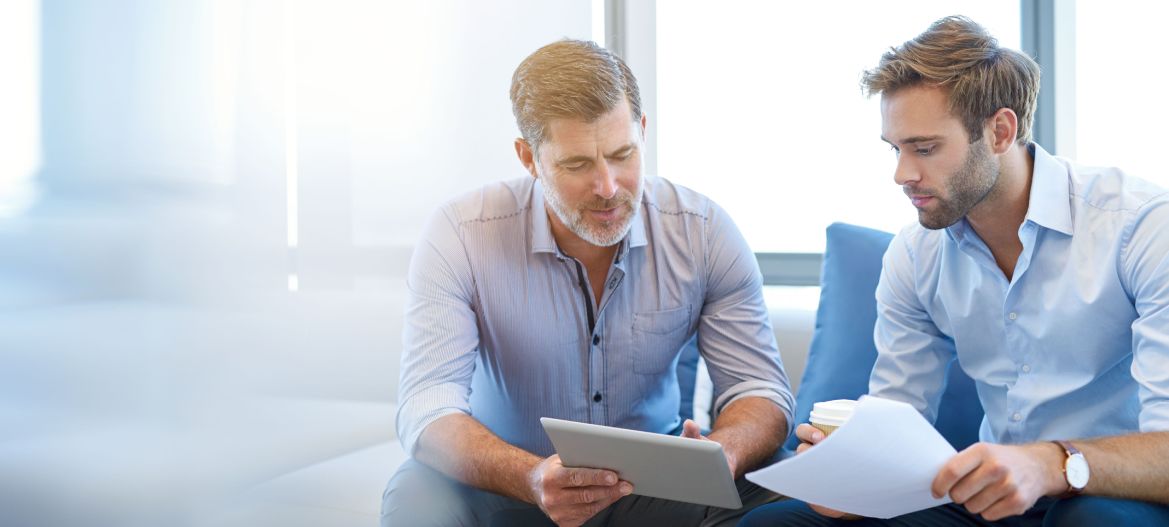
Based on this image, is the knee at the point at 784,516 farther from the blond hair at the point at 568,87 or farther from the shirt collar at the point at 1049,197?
the blond hair at the point at 568,87

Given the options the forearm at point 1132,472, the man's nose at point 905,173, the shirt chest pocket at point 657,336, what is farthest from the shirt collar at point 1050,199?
the shirt chest pocket at point 657,336

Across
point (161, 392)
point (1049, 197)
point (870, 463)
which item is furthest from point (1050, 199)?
point (161, 392)

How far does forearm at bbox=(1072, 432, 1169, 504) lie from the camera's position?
1.26 metres

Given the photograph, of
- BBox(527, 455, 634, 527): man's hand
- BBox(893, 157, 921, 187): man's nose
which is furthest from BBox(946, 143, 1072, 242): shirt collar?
BBox(527, 455, 634, 527): man's hand

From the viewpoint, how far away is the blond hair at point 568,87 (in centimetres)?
168

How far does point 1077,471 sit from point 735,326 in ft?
2.29

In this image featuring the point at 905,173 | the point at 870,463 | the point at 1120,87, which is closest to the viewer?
the point at 870,463

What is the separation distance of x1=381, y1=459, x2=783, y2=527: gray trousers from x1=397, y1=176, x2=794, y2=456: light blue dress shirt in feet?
0.43

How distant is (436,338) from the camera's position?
1.71 meters

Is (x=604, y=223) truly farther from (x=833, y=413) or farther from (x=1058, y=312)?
(x=1058, y=312)

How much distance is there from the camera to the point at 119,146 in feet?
4.75

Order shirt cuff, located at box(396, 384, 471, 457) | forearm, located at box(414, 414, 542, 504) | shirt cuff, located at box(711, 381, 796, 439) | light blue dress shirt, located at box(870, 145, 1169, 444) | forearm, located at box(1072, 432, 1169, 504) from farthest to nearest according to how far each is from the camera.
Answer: shirt cuff, located at box(711, 381, 796, 439), shirt cuff, located at box(396, 384, 471, 457), forearm, located at box(414, 414, 542, 504), light blue dress shirt, located at box(870, 145, 1169, 444), forearm, located at box(1072, 432, 1169, 504)

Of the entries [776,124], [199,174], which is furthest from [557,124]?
[776,124]

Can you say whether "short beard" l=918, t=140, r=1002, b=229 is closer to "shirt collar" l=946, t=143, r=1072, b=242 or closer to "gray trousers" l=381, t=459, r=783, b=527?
"shirt collar" l=946, t=143, r=1072, b=242
